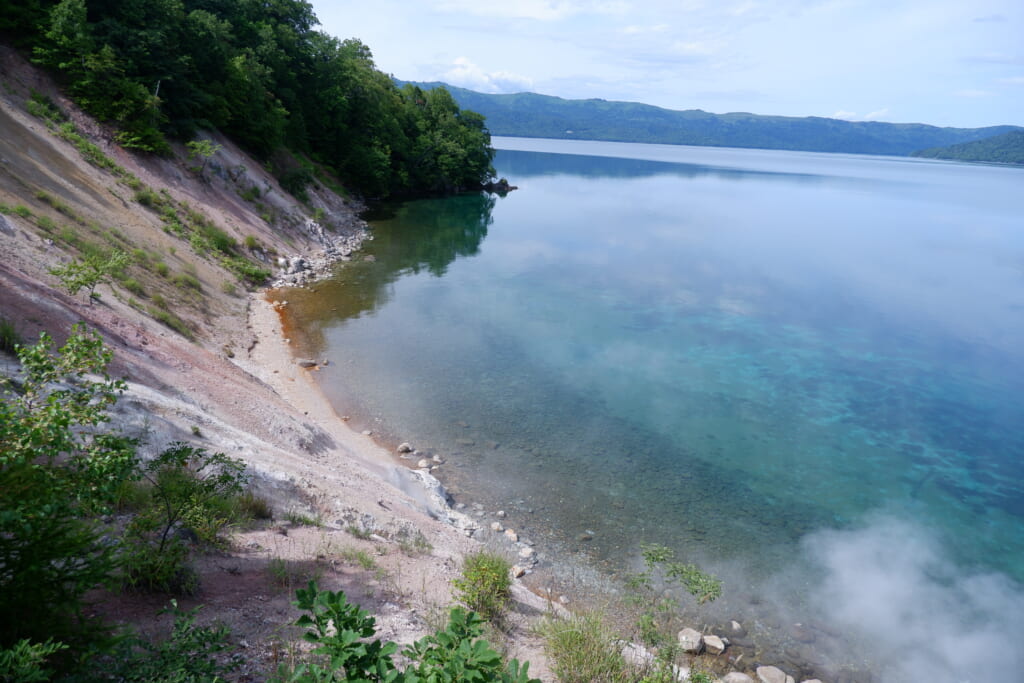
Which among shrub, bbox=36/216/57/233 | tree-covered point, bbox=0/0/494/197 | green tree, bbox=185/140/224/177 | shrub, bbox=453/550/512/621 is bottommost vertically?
shrub, bbox=453/550/512/621

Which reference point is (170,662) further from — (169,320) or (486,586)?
(169,320)

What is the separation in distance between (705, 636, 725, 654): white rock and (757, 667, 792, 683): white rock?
0.80m

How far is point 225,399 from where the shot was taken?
52.0 ft

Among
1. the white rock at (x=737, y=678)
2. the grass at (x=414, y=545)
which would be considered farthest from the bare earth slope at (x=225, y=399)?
the white rock at (x=737, y=678)

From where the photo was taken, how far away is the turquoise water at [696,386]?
17.2 metres

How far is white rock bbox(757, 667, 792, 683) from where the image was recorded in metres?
11.3

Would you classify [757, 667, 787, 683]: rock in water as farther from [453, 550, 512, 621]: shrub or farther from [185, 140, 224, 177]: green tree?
[185, 140, 224, 177]: green tree

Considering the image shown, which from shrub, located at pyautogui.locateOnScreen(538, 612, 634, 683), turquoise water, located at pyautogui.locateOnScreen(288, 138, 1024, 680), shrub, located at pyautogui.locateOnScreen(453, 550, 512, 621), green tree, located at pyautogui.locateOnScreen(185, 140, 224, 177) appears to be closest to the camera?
shrub, located at pyautogui.locateOnScreen(538, 612, 634, 683)

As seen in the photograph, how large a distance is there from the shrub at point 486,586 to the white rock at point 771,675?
5861 millimetres

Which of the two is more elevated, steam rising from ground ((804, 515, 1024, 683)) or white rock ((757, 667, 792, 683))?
white rock ((757, 667, 792, 683))

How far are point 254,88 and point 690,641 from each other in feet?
162

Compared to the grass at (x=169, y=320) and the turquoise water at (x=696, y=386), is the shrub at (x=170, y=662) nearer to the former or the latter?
the turquoise water at (x=696, y=386)

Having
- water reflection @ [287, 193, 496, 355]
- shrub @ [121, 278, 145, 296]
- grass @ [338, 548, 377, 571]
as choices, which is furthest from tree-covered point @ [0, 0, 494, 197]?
grass @ [338, 548, 377, 571]

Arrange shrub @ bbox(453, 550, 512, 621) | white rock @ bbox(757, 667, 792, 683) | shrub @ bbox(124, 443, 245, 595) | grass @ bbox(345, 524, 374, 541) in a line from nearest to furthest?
shrub @ bbox(124, 443, 245, 595), shrub @ bbox(453, 550, 512, 621), grass @ bbox(345, 524, 374, 541), white rock @ bbox(757, 667, 792, 683)
